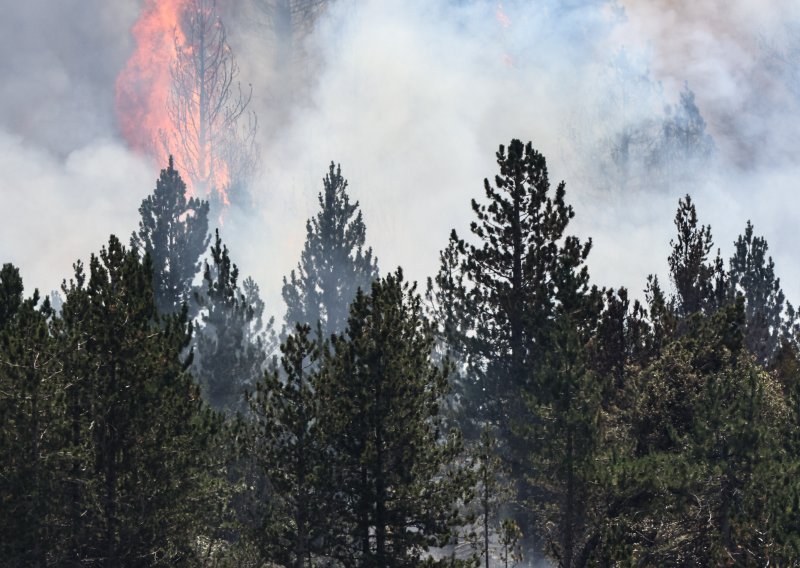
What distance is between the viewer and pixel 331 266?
65.4 m

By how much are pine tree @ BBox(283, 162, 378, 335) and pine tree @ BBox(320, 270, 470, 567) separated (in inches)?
1838

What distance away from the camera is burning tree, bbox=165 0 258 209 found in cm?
15038

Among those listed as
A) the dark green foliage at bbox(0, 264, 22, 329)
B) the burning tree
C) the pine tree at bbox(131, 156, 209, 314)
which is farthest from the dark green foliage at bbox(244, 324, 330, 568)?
the burning tree

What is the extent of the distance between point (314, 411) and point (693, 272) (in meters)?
19.1

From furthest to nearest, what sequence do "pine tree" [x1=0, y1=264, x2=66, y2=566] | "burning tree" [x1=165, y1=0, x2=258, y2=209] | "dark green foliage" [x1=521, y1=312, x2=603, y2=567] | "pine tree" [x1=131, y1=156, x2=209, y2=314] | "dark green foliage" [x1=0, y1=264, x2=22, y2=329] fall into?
1. "burning tree" [x1=165, y1=0, x2=258, y2=209]
2. "pine tree" [x1=131, y1=156, x2=209, y2=314]
3. "dark green foliage" [x1=0, y1=264, x2=22, y2=329]
4. "dark green foliage" [x1=521, y1=312, x2=603, y2=567]
5. "pine tree" [x1=0, y1=264, x2=66, y2=566]

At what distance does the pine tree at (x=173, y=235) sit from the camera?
54938mm

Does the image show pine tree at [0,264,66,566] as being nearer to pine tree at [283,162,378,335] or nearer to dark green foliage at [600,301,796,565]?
dark green foliage at [600,301,796,565]

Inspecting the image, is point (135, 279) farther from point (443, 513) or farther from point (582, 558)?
point (582, 558)

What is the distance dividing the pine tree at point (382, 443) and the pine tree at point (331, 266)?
46.7 m

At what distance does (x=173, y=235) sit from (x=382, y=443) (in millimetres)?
42301

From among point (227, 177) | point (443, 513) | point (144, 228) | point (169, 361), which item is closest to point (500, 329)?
point (443, 513)

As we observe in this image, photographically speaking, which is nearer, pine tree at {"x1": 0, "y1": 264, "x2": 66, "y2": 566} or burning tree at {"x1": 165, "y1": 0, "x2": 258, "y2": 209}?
pine tree at {"x1": 0, "y1": 264, "x2": 66, "y2": 566}

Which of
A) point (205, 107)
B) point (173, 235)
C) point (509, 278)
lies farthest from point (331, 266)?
point (205, 107)

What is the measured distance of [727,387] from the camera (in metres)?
18.7
